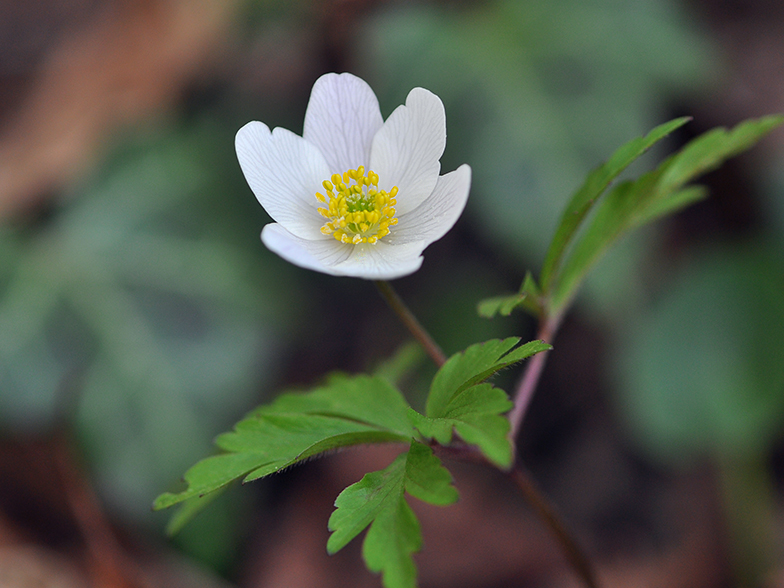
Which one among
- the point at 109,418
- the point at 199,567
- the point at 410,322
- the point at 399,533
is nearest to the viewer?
the point at 399,533

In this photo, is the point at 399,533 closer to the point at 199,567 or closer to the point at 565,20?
the point at 199,567

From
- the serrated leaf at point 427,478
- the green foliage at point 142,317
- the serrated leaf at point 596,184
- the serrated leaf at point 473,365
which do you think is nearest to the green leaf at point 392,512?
the serrated leaf at point 427,478

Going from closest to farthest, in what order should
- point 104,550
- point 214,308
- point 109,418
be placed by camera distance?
1. point 104,550
2. point 109,418
3. point 214,308

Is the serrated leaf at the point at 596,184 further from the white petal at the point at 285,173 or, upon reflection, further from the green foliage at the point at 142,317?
the green foliage at the point at 142,317

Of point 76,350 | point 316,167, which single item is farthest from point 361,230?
point 76,350

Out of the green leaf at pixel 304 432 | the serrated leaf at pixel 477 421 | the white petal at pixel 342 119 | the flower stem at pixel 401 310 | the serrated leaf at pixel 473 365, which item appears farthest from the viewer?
the white petal at pixel 342 119

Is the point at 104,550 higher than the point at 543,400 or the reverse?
higher

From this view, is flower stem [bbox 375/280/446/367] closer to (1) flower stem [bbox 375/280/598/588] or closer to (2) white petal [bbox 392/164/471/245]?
(1) flower stem [bbox 375/280/598/588]
